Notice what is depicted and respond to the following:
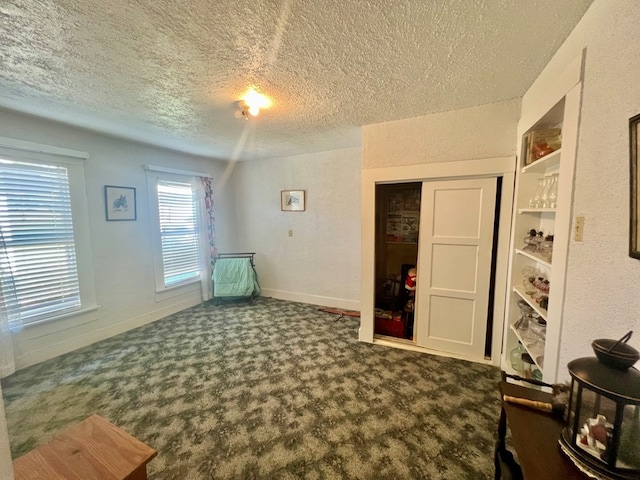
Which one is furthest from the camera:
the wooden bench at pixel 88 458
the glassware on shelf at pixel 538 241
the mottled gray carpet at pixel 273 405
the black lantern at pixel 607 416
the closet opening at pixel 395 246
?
the closet opening at pixel 395 246

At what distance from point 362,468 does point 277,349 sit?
4.75ft

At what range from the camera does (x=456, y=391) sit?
6.55ft

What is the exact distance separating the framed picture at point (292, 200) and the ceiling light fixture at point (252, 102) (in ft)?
6.36

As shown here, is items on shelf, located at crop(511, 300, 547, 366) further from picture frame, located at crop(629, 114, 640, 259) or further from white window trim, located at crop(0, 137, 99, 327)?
white window trim, located at crop(0, 137, 99, 327)

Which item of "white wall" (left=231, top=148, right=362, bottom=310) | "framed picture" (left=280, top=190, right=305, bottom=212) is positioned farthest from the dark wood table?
"framed picture" (left=280, top=190, right=305, bottom=212)

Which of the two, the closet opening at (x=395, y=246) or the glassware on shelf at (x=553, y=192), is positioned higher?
the glassware on shelf at (x=553, y=192)

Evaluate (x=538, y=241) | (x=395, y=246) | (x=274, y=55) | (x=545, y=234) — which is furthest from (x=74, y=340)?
(x=545, y=234)

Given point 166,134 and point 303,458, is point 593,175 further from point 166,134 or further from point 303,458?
point 166,134

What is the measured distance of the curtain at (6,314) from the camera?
223 centimetres

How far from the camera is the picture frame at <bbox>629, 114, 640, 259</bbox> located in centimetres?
80

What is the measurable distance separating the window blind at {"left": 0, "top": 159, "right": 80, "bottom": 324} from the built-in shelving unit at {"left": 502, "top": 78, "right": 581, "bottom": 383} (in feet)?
13.5

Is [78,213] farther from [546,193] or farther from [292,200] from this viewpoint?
[546,193]

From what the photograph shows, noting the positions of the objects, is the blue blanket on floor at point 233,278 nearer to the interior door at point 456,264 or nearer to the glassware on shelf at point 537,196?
the interior door at point 456,264

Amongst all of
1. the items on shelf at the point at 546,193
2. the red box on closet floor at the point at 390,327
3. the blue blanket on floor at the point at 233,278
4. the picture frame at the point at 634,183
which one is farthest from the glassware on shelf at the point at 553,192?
the blue blanket on floor at the point at 233,278
